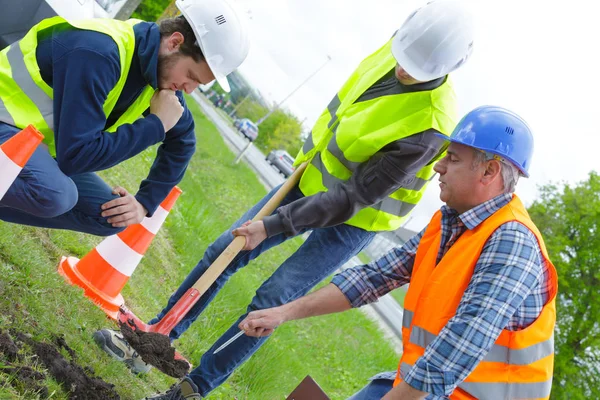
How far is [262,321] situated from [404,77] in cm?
157

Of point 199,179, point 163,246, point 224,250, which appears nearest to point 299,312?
point 224,250

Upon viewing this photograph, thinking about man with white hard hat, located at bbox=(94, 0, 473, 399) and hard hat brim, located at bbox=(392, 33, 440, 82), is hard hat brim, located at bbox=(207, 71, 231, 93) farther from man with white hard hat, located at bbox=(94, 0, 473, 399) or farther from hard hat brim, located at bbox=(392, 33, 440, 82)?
hard hat brim, located at bbox=(392, 33, 440, 82)

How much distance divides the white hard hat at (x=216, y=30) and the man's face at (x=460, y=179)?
114cm

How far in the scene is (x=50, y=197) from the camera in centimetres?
293

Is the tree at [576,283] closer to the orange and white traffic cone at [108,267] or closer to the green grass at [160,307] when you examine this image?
the green grass at [160,307]

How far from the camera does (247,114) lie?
80875 millimetres

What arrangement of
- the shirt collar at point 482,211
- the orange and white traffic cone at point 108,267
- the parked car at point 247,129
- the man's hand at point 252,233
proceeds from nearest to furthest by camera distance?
1. the shirt collar at point 482,211
2. the man's hand at point 252,233
3. the orange and white traffic cone at point 108,267
4. the parked car at point 247,129

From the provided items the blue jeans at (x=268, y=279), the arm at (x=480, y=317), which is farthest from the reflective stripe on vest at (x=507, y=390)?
the blue jeans at (x=268, y=279)

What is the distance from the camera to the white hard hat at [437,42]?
3.36 metres

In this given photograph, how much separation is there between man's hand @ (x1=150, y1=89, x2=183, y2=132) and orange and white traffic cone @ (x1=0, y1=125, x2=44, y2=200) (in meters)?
0.64

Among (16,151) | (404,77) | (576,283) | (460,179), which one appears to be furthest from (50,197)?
(576,283)

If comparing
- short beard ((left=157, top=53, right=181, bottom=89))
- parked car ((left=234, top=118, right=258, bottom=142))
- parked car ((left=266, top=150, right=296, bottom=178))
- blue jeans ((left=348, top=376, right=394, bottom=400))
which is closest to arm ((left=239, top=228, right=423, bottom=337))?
blue jeans ((left=348, top=376, right=394, bottom=400))

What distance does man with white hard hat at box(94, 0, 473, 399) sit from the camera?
3395mm

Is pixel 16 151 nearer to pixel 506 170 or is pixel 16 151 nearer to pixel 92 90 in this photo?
pixel 92 90
